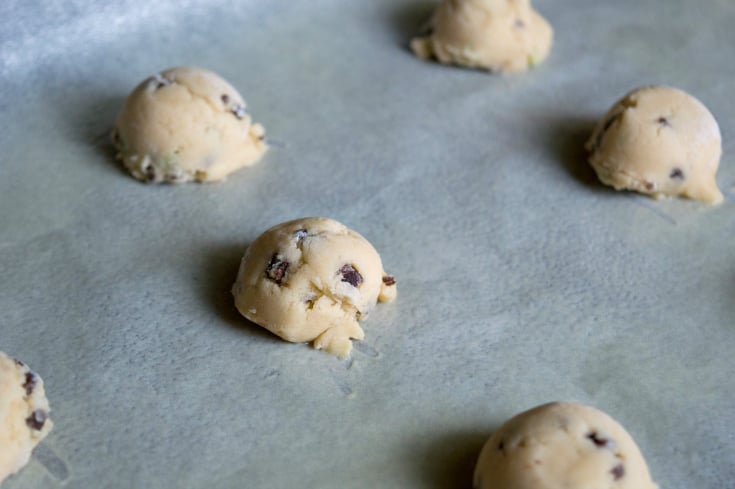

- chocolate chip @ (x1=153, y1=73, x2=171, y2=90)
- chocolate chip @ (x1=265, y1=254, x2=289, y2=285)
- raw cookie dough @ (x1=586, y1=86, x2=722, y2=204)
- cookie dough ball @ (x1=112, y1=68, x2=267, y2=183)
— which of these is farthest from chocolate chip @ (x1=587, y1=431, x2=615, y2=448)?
chocolate chip @ (x1=153, y1=73, x2=171, y2=90)

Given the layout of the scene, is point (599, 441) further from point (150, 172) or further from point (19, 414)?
point (150, 172)

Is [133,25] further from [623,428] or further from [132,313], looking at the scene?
[623,428]

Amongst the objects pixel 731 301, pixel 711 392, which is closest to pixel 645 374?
pixel 711 392

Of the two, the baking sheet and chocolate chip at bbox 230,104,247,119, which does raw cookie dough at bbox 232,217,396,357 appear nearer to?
the baking sheet

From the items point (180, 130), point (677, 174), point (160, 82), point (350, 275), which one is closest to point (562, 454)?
point (350, 275)

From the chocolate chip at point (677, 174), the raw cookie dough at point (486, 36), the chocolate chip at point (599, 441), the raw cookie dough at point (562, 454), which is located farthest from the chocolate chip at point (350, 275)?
the raw cookie dough at point (486, 36)

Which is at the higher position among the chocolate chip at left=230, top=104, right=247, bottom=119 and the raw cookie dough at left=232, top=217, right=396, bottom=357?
the chocolate chip at left=230, top=104, right=247, bottom=119

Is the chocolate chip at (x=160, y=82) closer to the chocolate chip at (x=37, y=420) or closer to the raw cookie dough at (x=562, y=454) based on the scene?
the chocolate chip at (x=37, y=420)
